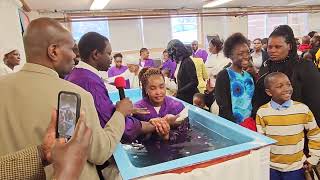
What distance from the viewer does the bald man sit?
964 mm

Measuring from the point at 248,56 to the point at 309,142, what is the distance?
0.71m

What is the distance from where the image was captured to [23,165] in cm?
83

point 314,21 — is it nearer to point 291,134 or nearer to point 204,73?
point 204,73

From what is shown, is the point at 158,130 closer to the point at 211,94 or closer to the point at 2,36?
the point at 211,94

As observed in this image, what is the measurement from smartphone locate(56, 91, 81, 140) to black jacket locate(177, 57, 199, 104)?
8.76 ft

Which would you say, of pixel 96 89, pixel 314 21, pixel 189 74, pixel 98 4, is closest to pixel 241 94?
pixel 96 89

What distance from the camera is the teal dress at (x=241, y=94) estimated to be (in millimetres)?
1887

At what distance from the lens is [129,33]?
8234 mm

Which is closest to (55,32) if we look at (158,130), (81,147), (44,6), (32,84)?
(32,84)

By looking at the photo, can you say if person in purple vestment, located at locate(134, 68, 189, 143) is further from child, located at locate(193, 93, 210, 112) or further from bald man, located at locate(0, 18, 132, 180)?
child, located at locate(193, 93, 210, 112)

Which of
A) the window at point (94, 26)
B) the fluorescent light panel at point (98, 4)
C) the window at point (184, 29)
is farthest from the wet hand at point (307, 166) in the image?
the window at point (184, 29)

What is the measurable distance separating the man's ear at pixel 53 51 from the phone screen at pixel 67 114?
0.35 metres

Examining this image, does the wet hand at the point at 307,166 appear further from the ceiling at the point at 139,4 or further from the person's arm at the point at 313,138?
the ceiling at the point at 139,4

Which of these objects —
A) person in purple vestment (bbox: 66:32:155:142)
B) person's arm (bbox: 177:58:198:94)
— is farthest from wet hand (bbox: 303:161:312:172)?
person's arm (bbox: 177:58:198:94)
